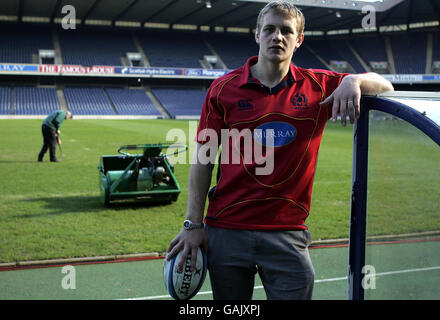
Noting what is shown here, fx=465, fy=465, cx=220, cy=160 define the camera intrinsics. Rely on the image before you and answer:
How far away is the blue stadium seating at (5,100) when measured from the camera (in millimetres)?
39188

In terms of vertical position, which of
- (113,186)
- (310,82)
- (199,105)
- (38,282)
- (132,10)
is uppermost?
(132,10)

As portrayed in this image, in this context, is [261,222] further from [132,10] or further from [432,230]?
[132,10]

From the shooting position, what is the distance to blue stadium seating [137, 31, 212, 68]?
4950 cm

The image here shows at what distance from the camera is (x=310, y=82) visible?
7.60 ft

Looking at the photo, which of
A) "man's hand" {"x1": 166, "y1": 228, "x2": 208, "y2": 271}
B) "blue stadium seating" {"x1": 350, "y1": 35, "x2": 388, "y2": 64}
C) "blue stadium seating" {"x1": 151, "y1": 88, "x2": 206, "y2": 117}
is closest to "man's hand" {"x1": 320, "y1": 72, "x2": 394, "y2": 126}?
"man's hand" {"x1": 166, "y1": 228, "x2": 208, "y2": 271}

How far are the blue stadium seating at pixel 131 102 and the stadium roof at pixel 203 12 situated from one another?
7416mm

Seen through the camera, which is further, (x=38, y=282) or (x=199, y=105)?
(x=199, y=105)

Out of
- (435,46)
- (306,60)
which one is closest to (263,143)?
(435,46)

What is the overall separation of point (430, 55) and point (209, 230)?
52.3 metres

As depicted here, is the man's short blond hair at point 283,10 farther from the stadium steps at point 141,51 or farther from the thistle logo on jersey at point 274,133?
the stadium steps at point 141,51

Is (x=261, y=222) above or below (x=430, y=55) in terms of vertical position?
below

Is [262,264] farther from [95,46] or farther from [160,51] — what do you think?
[160,51]

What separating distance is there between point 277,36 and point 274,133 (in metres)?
0.45

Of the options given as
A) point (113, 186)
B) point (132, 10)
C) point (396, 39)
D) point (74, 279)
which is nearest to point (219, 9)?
point (132, 10)
